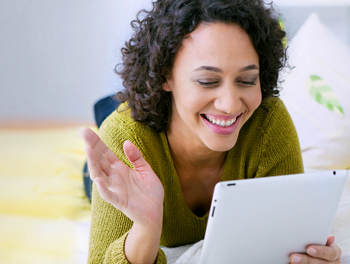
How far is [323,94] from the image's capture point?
1895 mm

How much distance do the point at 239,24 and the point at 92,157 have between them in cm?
54

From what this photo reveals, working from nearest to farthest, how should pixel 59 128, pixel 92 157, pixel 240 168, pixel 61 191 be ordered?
pixel 92 157, pixel 240 168, pixel 61 191, pixel 59 128

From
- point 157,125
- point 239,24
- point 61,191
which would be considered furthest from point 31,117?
point 239,24

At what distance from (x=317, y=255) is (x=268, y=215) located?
208mm

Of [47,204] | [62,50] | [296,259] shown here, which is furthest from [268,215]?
[62,50]

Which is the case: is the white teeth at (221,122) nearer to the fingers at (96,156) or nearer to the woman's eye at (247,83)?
the woman's eye at (247,83)

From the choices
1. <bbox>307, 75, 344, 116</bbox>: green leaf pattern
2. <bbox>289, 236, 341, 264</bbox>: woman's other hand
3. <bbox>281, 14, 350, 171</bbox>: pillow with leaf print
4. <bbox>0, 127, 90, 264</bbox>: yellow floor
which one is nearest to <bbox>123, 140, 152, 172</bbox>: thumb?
<bbox>289, 236, 341, 264</bbox>: woman's other hand

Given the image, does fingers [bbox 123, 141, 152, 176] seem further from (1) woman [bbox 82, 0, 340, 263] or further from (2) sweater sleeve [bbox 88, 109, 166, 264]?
(2) sweater sleeve [bbox 88, 109, 166, 264]

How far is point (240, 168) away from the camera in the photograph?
1301mm

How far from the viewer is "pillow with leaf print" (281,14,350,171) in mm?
1825

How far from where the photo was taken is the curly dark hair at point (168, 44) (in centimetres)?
106

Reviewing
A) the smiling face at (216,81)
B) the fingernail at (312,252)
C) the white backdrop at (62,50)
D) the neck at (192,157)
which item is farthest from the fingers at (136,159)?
the white backdrop at (62,50)

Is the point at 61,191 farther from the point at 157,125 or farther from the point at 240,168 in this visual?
the point at 240,168

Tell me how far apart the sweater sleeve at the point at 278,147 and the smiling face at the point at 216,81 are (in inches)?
8.7
